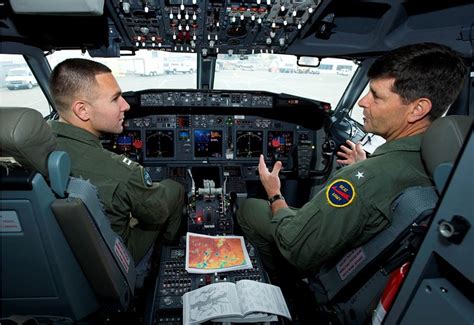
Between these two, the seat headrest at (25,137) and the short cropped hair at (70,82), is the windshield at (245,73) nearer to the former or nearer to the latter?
the short cropped hair at (70,82)

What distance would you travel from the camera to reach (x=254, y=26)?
2.40 metres

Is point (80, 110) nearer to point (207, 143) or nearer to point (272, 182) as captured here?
point (272, 182)

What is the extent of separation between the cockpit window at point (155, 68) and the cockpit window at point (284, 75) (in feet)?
1.23

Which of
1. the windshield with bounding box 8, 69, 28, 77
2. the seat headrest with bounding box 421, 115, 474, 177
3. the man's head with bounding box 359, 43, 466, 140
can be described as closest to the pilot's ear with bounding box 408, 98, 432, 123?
the man's head with bounding box 359, 43, 466, 140

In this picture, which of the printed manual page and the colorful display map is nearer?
the printed manual page

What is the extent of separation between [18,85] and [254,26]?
2.30m

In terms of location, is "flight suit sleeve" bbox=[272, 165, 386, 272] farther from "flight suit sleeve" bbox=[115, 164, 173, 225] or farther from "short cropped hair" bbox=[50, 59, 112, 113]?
"short cropped hair" bbox=[50, 59, 112, 113]

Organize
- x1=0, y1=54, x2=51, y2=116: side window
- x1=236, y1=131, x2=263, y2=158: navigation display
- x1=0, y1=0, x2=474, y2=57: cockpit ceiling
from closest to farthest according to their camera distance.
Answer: x1=0, y1=0, x2=474, y2=57: cockpit ceiling → x1=0, y1=54, x2=51, y2=116: side window → x1=236, y1=131, x2=263, y2=158: navigation display

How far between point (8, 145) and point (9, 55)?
8.18ft

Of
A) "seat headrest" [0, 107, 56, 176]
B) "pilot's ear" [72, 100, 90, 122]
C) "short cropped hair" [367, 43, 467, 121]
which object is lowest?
"pilot's ear" [72, 100, 90, 122]

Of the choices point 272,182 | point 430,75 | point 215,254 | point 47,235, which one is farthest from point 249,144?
point 47,235

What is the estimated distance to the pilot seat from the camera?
91cm

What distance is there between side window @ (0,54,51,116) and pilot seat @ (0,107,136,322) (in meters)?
2.00

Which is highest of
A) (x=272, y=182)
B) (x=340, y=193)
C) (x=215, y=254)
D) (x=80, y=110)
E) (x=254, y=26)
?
(x=254, y=26)
